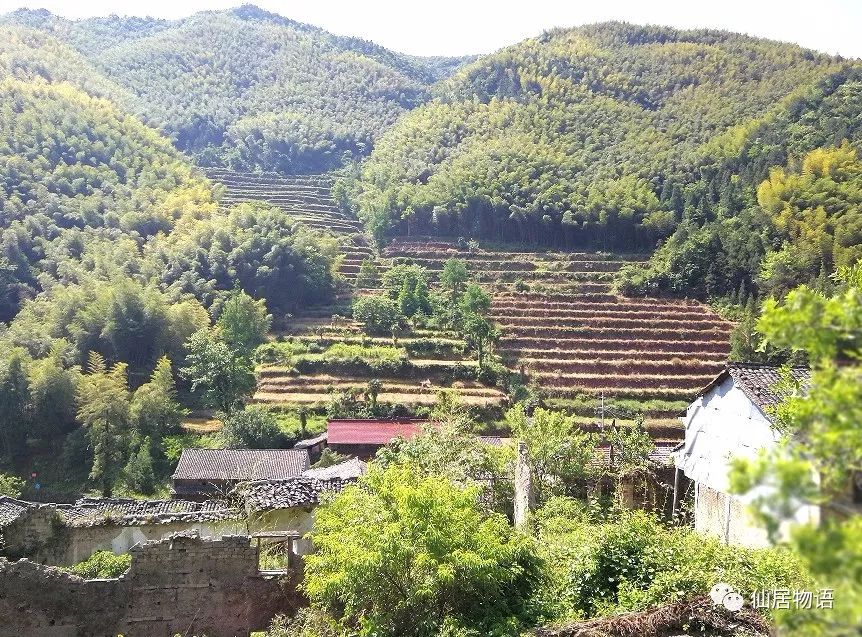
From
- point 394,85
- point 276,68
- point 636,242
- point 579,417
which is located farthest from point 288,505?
point 276,68

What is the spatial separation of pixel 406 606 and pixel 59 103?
77359mm

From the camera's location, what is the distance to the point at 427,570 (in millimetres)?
9445

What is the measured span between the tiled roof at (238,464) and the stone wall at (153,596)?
14796 millimetres

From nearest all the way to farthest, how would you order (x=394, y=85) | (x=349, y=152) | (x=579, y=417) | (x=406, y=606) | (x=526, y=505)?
(x=406, y=606) < (x=526, y=505) < (x=579, y=417) < (x=349, y=152) < (x=394, y=85)

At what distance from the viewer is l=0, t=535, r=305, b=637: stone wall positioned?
36.8 feet

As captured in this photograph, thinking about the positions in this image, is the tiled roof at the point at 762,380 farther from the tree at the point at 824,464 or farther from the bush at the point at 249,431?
the bush at the point at 249,431

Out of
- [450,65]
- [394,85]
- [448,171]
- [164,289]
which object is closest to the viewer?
[164,289]

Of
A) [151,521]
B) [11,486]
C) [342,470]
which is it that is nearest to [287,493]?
Answer: [151,521]

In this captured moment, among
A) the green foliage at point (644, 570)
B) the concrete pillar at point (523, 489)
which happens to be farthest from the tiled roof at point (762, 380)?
the concrete pillar at point (523, 489)

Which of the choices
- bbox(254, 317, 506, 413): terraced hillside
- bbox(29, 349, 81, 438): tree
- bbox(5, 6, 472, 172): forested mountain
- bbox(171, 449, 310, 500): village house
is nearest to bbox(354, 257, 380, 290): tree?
bbox(254, 317, 506, 413): terraced hillside

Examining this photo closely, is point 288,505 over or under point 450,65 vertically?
under

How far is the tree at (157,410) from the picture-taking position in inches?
1278

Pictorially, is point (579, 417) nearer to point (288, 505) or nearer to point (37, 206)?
point (288, 505)

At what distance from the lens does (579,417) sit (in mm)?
36688
